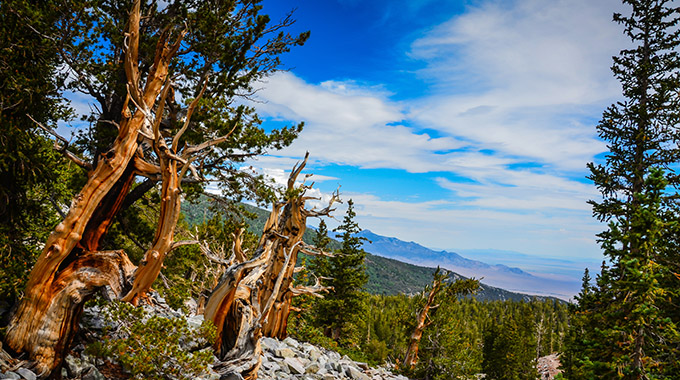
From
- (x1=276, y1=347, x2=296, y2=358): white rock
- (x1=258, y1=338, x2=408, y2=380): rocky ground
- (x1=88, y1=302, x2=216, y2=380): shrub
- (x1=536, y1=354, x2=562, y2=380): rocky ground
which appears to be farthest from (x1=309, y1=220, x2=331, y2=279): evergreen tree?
(x1=536, y1=354, x2=562, y2=380): rocky ground

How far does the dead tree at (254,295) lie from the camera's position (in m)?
7.59

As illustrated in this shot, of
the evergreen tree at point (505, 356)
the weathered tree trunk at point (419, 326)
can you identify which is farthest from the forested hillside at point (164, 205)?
the evergreen tree at point (505, 356)

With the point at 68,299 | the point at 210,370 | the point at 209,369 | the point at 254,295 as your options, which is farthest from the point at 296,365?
the point at 68,299

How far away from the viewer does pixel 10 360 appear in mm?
4387

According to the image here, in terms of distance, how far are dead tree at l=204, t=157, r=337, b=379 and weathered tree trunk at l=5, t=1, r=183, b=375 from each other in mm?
2882

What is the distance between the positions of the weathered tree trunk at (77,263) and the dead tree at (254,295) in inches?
113

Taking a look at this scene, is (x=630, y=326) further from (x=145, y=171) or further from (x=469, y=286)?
(x=469, y=286)

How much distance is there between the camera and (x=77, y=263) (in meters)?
4.98

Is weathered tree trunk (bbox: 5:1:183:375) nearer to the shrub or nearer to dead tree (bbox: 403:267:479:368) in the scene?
the shrub

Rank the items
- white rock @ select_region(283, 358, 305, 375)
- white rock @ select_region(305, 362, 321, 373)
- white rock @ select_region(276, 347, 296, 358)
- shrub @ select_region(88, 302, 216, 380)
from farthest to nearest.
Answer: white rock @ select_region(276, 347, 296, 358) → white rock @ select_region(305, 362, 321, 373) → white rock @ select_region(283, 358, 305, 375) → shrub @ select_region(88, 302, 216, 380)

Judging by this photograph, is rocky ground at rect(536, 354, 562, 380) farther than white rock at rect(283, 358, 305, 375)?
Yes

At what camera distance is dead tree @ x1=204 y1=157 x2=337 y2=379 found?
7594 millimetres

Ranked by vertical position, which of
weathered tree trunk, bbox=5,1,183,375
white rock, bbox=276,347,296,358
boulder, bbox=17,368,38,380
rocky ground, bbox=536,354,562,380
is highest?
weathered tree trunk, bbox=5,1,183,375

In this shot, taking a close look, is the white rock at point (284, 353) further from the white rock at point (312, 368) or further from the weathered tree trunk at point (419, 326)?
the weathered tree trunk at point (419, 326)
